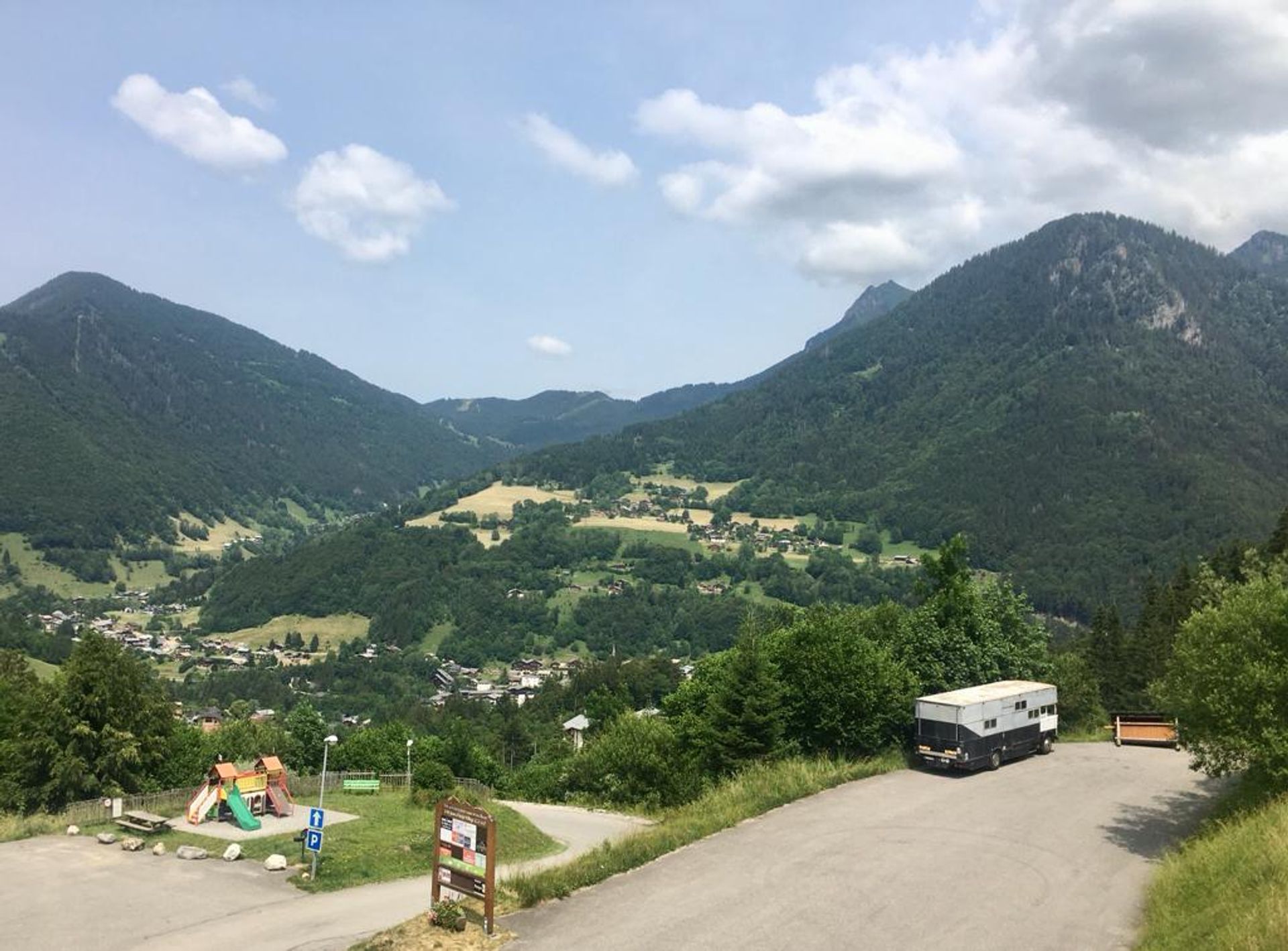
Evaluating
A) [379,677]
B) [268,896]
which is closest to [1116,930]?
[268,896]

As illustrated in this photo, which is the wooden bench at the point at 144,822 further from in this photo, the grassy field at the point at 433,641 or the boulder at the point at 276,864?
the grassy field at the point at 433,641

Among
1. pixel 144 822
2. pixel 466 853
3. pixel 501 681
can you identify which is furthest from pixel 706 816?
pixel 501 681

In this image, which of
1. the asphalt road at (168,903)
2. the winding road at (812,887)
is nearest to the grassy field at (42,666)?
the asphalt road at (168,903)

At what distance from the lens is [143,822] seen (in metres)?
26.6

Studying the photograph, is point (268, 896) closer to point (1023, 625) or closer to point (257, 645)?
point (1023, 625)

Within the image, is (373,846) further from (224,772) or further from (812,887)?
(812,887)

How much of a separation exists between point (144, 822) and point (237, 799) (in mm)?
2925

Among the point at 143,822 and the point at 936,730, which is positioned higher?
the point at 936,730

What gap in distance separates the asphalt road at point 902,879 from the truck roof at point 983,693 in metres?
2.68

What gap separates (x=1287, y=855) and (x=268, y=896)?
2039 cm

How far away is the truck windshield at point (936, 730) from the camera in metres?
24.9

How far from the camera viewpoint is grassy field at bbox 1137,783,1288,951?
11.0 meters

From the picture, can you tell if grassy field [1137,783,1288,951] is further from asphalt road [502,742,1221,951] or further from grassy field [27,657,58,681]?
grassy field [27,657,58,681]

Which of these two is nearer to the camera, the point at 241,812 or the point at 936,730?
the point at 936,730
